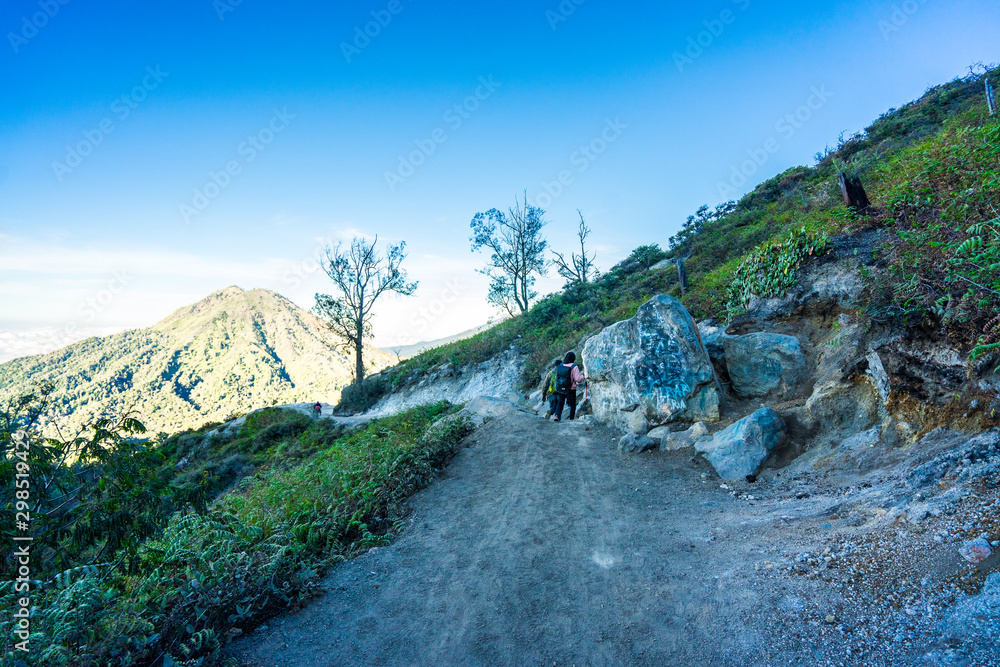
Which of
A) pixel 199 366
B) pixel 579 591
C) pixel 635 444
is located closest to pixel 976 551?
pixel 579 591

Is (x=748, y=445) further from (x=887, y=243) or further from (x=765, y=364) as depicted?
(x=887, y=243)

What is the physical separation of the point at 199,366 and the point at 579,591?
13101 centimetres

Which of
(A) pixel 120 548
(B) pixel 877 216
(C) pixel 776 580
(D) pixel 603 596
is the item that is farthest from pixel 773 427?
(A) pixel 120 548

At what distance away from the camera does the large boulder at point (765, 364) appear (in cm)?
832

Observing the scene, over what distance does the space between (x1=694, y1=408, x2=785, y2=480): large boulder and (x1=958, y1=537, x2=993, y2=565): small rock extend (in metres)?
3.40

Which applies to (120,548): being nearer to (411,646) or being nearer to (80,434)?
(80,434)

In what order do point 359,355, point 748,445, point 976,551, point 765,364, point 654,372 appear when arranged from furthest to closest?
1. point 359,355
2. point 654,372
3. point 765,364
4. point 748,445
5. point 976,551

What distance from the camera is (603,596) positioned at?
4.07 m

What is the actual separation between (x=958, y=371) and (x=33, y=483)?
9.52 m

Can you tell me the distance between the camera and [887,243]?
676cm

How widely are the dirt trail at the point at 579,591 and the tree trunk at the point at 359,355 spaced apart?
938 inches

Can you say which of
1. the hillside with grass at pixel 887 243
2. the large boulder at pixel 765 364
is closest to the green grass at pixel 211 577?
the large boulder at pixel 765 364

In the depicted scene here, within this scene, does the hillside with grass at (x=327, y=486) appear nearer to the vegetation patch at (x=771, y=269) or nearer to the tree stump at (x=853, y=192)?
the vegetation patch at (x=771, y=269)

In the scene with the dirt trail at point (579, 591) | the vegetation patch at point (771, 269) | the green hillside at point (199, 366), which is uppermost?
the green hillside at point (199, 366)
